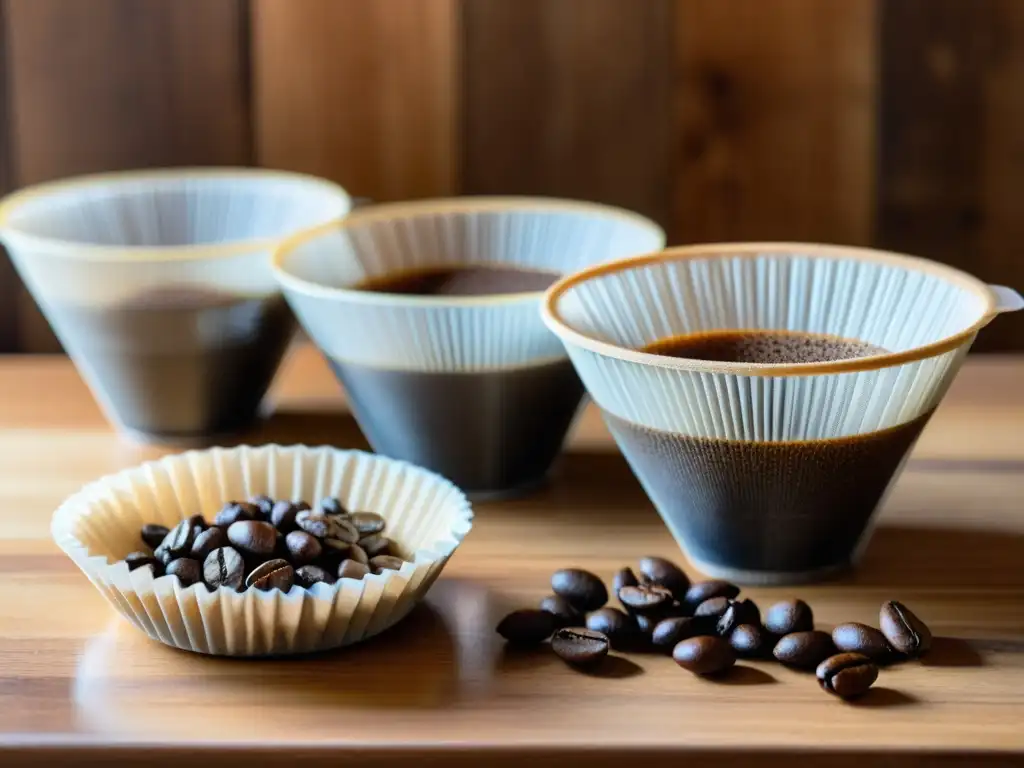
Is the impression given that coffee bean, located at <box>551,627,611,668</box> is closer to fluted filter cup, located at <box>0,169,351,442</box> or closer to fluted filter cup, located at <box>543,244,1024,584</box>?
fluted filter cup, located at <box>543,244,1024,584</box>

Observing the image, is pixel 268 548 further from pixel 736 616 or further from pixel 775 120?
pixel 775 120

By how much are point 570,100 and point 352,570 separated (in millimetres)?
829

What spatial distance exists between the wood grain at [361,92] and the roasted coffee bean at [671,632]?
820 millimetres

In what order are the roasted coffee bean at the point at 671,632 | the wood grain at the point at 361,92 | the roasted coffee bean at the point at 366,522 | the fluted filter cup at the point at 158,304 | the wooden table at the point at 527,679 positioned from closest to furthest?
the wooden table at the point at 527,679
the roasted coffee bean at the point at 671,632
the roasted coffee bean at the point at 366,522
the fluted filter cup at the point at 158,304
the wood grain at the point at 361,92

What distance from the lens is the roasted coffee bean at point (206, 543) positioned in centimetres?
98

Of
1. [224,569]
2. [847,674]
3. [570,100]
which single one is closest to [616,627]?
[847,674]

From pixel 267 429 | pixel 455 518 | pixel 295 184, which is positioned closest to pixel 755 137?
pixel 295 184

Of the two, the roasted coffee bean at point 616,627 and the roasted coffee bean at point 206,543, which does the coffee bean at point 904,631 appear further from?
the roasted coffee bean at point 206,543

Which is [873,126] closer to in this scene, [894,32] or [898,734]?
[894,32]

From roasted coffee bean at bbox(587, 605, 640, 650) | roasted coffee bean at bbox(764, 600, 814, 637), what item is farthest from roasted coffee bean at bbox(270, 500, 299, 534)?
roasted coffee bean at bbox(764, 600, 814, 637)

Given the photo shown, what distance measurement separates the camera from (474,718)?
0.88 metres

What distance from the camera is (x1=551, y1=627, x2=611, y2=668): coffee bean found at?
3.04ft

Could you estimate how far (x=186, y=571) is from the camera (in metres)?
0.96

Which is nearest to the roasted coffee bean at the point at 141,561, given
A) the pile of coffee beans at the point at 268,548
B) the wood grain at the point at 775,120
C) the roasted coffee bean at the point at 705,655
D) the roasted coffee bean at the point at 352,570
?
the pile of coffee beans at the point at 268,548
